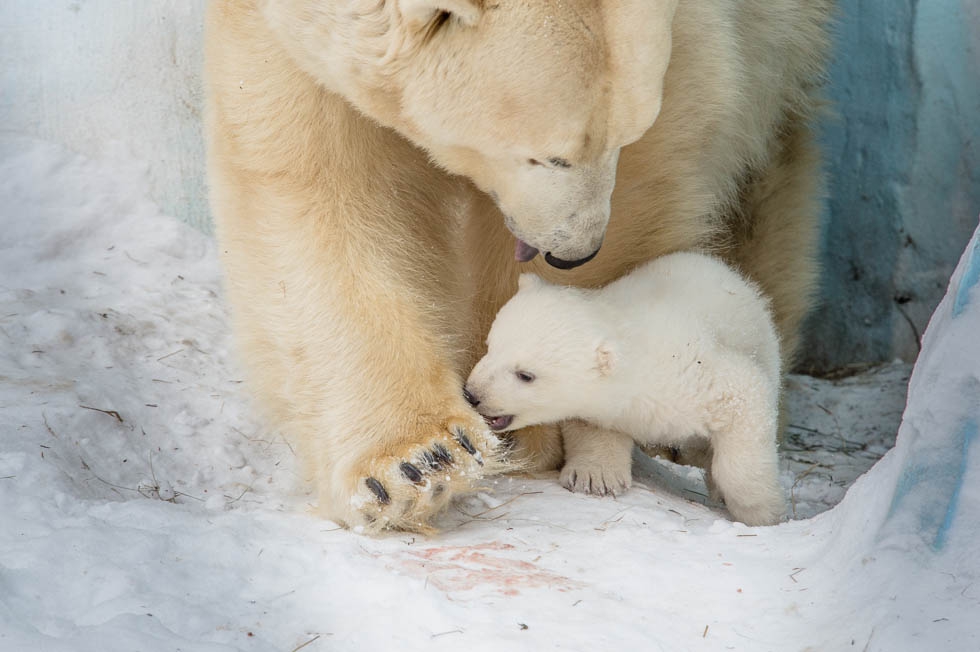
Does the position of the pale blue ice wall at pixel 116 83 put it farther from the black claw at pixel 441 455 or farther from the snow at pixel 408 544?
the black claw at pixel 441 455

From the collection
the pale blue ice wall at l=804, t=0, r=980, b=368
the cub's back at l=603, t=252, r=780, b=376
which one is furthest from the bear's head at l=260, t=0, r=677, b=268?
the pale blue ice wall at l=804, t=0, r=980, b=368

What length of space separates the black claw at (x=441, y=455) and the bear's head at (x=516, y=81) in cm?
56

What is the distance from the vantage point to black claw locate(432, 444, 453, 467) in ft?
8.63

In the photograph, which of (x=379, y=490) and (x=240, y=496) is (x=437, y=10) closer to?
(x=379, y=490)

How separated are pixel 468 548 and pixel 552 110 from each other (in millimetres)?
984

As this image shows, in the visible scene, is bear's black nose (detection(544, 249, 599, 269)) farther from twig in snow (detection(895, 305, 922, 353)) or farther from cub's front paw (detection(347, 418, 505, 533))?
twig in snow (detection(895, 305, 922, 353))

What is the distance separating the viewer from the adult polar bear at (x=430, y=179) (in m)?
2.21

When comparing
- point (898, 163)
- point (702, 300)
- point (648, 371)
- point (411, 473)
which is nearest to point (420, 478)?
point (411, 473)

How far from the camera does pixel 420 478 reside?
8.47 ft

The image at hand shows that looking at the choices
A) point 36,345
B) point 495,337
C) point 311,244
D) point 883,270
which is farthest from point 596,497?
point 883,270

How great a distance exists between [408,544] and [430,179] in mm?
1188

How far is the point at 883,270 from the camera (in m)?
4.88

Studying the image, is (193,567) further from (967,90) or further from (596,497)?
(967,90)

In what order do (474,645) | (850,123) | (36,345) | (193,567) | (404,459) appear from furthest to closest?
1. (850,123)
2. (36,345)
3. (404,459)
4. (193,567)
5. (474,645)
